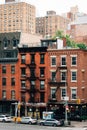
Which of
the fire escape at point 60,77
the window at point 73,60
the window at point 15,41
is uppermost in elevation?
the window at point 15,41

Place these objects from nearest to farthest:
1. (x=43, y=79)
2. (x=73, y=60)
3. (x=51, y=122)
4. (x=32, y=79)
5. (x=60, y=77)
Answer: (x=51, y=122), (x=73, y=60), (x=60, y=77), (x=43, y=79), (x=32, y=79)

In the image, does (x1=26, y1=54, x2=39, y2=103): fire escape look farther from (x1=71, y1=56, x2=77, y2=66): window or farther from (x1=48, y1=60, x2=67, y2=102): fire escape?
(x1=71, y1=56, x2=77, y2=66): window

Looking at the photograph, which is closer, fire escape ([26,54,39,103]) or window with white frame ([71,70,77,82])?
window with white frame ([71,70,77,82])

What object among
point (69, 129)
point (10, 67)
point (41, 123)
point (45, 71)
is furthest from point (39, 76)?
point (69, 129)

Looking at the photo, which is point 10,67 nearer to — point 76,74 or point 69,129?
point 76,74

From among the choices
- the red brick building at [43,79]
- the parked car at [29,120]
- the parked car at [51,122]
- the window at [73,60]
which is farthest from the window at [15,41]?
the parked car at [51,122]

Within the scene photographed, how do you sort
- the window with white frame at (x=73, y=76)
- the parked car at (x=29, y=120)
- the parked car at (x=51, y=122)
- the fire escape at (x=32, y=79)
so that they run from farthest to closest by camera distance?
the fire escape at (x=32, y=79) → the window with white frame at (x=73, y=76) → the parked car at (x=29, y=120) → the parked car at (x=51, y=122)

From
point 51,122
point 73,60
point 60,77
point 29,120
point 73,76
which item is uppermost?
point 73,60

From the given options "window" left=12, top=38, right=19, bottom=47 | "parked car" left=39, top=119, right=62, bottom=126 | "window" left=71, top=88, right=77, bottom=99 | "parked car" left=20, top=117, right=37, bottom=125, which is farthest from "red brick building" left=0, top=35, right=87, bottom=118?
"parked car" left=39, top=119, right=62, bottom=126

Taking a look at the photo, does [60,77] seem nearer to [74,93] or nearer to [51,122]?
[74,93]

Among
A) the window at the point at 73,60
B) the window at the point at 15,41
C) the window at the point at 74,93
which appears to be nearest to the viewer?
the window at the point at 74,93

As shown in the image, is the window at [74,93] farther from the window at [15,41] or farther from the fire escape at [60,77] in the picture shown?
the window at [15,41]

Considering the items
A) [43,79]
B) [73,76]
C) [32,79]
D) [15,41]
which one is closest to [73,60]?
[73,76]

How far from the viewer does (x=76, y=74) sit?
269 ft
